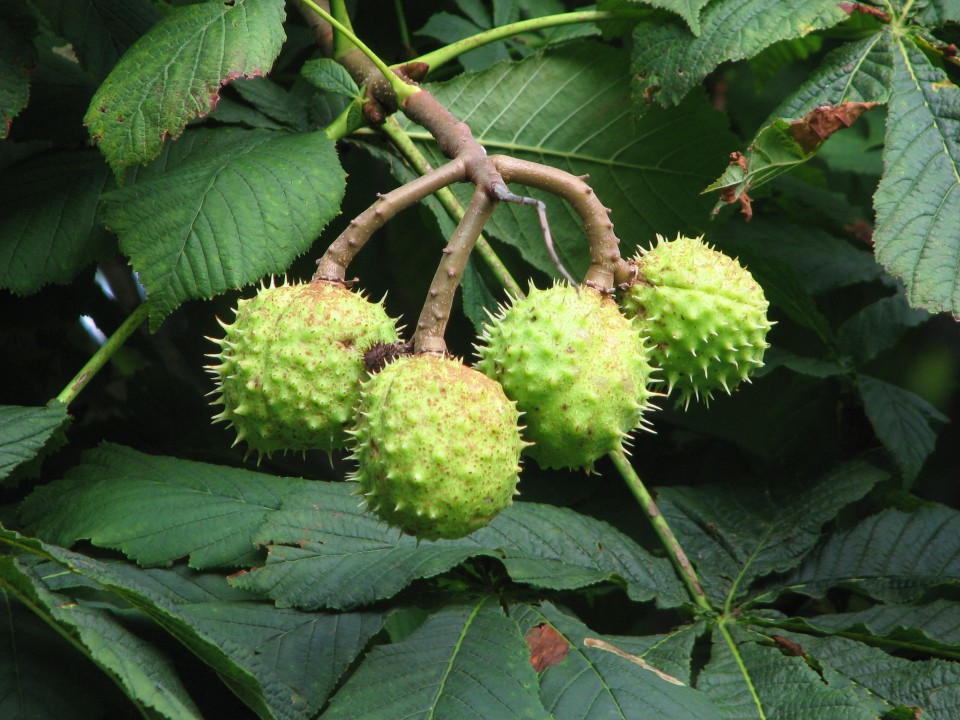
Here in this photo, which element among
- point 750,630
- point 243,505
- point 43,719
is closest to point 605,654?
point 750,630

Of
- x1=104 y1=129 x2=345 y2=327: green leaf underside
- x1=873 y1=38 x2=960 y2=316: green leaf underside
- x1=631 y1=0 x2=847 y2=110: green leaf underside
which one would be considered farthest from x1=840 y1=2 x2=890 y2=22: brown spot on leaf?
x1=104 y1=129 x2=345 y2=327: green leaf underside

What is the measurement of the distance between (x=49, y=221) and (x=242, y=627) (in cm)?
93

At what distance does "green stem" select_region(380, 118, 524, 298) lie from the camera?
1.81 m

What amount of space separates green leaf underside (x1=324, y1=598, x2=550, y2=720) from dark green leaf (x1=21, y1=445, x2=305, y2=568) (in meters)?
0.37

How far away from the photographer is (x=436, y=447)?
1203 millimetres

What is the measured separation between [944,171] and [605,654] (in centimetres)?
109

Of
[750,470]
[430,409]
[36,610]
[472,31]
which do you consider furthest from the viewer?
[750,470]

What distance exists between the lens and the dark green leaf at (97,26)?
6.22 feet

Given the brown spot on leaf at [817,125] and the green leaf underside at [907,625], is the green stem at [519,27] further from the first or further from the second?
the green leaf underside at [907,625]

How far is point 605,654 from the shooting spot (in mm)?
1564

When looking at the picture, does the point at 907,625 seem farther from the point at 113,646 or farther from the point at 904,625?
the point at 113,646

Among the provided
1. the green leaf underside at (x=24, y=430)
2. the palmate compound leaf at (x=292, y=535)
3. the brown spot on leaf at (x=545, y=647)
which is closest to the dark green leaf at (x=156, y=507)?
the palmate compound leaf at (x=292, y=535)

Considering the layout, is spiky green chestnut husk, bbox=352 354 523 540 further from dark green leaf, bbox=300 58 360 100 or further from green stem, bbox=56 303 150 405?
dark green leaf, bbox=300 58 360 100

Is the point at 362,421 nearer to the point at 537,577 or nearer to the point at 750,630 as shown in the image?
the point at 537,577
